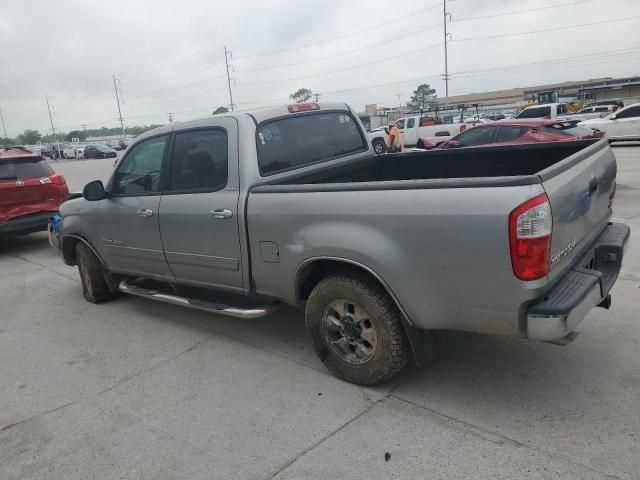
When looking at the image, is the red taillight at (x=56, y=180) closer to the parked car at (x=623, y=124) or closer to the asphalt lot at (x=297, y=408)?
the asphalt lot at (x=297, y=408)

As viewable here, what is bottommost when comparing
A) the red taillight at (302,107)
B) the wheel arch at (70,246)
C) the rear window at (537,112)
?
the wheel arch at (70,246)

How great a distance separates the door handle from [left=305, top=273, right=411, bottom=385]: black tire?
871mm

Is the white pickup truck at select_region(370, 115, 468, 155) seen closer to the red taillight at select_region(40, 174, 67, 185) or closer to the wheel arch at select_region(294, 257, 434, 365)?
the red taillight at select_region(40, 174, 67, 185)

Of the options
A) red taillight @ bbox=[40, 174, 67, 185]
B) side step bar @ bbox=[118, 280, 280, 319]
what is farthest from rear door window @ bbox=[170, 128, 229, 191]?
red taillight @ bbox=[40, 174, 67, 185]

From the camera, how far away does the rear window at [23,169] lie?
870 cm

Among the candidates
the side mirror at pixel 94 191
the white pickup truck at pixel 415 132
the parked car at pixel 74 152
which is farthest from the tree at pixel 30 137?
the side mirror at pixel 94 191

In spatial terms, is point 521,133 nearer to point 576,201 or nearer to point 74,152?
point 576,201

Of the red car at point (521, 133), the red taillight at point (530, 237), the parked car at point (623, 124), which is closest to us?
the red taillight at point (530, 237)

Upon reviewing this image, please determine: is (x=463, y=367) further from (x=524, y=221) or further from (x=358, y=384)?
(x=524, y=221)

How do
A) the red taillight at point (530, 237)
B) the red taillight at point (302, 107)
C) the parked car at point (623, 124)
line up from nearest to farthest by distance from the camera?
the red taillight at point (530, 237) → the red taillight at point (302, 107) → the parked car at point (623, 124)

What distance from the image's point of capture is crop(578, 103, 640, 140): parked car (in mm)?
17000

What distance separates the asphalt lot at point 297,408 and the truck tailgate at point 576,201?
86 cm

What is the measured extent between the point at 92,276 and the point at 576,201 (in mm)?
4778

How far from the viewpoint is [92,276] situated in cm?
567
